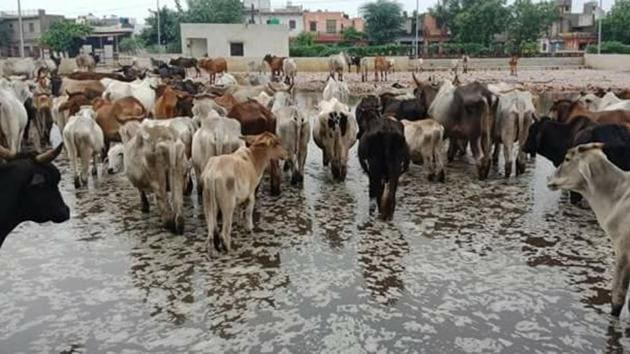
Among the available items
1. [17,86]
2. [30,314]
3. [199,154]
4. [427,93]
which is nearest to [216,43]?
[17,86]

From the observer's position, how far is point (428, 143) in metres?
10.4

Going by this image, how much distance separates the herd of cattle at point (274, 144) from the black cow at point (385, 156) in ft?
0.05

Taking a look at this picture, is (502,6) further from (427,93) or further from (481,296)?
(481,296)

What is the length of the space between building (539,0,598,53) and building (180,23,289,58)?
29231 millimetres

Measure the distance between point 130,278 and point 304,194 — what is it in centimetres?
385

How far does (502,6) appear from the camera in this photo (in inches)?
2317

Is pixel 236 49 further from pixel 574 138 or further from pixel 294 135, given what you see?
pixel 574 138

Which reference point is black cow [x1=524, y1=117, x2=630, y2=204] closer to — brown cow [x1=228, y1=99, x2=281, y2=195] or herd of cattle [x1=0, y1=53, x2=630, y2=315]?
herd of cattle [x1=0, y1=53, x2=630, y2=315]

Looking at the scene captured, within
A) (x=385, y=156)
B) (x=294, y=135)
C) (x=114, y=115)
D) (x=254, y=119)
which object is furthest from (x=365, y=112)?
(x=114, y=115)

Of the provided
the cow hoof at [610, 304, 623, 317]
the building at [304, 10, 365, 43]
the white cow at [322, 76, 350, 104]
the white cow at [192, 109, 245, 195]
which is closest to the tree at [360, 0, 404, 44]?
the building at [304, 10, 365, 43]

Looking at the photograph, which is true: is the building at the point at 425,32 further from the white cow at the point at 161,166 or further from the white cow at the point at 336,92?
the white cow at the point at 161,166

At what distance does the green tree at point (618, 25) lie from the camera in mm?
61062

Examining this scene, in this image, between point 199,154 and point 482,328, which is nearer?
point 482,328

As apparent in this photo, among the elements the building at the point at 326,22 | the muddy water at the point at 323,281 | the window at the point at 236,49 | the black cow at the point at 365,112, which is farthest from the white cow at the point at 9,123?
the building at the point at 326,22
